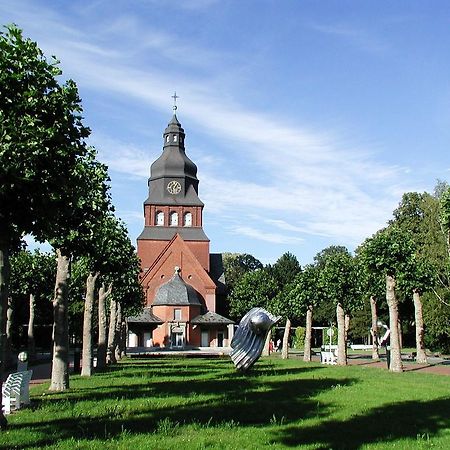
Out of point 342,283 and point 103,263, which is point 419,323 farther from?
point 103,263

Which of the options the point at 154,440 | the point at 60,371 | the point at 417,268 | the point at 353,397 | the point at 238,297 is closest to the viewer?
the point at 154,440

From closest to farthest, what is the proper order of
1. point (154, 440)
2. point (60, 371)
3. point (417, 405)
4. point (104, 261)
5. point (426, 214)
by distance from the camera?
point (154, 440) → point (417, 405) → point (60, 371) → point (104, 261) → point (426, 214)

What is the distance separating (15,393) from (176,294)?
195 feet

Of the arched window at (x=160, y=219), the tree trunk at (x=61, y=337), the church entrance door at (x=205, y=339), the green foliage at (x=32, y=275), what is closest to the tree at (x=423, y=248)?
the tree trunk at (x=61, y=337)

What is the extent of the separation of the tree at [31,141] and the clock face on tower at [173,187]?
69.2 m

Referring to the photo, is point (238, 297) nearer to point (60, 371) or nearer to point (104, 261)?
point (104, 261)

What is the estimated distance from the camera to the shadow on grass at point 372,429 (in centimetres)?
958

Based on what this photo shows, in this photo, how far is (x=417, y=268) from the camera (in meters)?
31.5

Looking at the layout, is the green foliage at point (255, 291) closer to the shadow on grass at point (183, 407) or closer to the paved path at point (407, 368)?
the paved path at point (407, 368)

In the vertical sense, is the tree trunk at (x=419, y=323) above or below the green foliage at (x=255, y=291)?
below

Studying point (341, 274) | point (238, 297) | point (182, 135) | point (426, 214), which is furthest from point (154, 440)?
point (182, 135)

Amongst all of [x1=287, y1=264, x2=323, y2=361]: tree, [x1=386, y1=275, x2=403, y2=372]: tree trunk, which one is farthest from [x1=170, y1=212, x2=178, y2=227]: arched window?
[x1=386, y1=275, x2=403, y2=372]: tree trunk

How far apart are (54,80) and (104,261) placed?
14.3 metres

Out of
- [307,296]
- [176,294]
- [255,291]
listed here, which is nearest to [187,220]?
[176,294]
